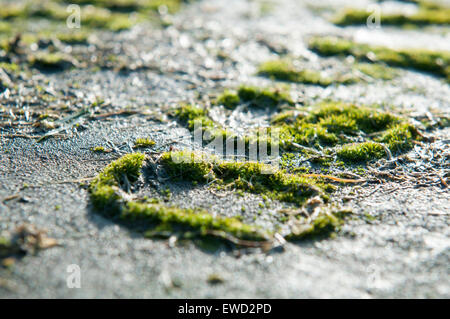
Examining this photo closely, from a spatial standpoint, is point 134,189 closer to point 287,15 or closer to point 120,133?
point 120,133

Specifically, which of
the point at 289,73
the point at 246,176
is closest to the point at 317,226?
the point at 246,176

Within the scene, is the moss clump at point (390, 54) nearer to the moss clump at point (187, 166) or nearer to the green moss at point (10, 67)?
the moss clump at point (187, 166)

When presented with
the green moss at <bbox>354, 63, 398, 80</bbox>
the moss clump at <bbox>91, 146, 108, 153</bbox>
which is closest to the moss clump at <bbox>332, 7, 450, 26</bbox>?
the green moss at <bbox>354, 63, 398, 80</bbox>

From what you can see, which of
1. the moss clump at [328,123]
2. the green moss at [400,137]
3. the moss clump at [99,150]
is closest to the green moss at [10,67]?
the moss clump at [99,150]

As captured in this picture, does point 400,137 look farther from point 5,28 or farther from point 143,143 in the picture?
point 5,28

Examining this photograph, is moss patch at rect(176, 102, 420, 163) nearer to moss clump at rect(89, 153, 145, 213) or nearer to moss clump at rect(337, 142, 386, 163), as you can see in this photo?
moss clump at rect(337, 142, 386, 163)
